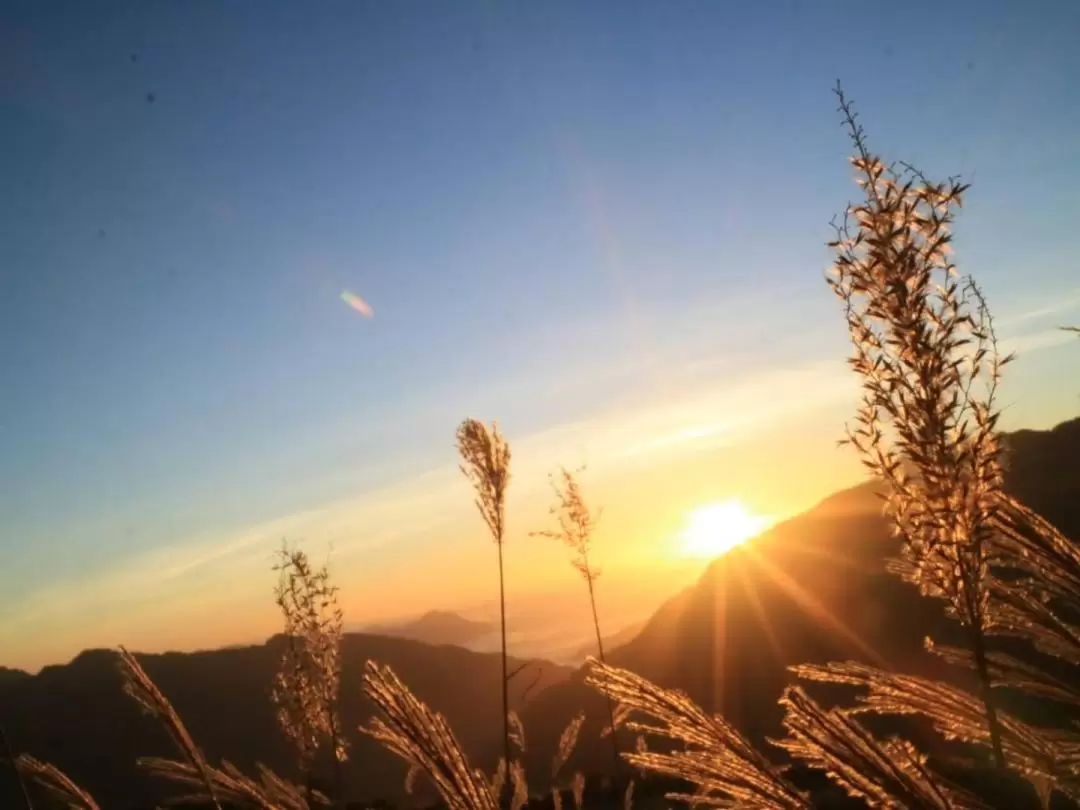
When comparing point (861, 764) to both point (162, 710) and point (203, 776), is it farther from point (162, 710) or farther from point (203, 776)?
point (162, 710)

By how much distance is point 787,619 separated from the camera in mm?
54031

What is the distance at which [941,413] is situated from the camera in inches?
145

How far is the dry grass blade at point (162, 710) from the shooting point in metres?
2.03

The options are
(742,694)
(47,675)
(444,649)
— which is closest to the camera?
(742,694)

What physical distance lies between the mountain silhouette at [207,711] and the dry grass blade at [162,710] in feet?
203

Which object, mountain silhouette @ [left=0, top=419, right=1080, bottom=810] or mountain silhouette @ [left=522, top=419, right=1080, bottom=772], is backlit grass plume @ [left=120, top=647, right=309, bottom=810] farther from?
mountain silhouette @ [left=522, top=419, right=1080, bottom=772]

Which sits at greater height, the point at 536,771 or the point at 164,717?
the point at 164,717

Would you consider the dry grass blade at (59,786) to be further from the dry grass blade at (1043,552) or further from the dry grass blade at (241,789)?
the dry grass blade at (1043,552)

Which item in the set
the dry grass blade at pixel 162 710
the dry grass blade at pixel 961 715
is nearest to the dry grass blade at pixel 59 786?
the dry grass blade at pixel 162 710

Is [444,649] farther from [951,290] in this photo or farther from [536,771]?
[951,290]

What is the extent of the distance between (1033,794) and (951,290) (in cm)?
280

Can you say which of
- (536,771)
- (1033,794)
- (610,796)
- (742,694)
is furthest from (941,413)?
(536,771)

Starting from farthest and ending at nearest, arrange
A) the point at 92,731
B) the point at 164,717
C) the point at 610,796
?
the point at 92,731, the point at 610,796, the point at 164,717

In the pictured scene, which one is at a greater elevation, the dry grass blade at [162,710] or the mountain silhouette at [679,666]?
the dry grass blade at [162,710]
